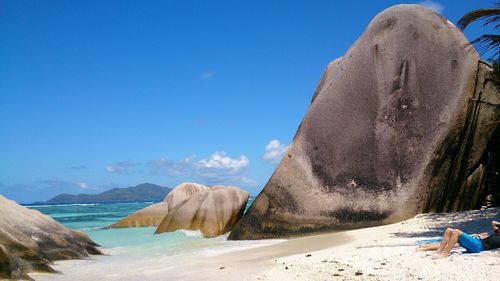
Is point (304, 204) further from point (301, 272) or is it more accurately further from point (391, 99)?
point (301, 272)

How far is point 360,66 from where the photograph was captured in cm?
1175

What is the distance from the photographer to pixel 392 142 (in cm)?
1095

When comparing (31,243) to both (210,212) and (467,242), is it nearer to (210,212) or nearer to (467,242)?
(467,242)

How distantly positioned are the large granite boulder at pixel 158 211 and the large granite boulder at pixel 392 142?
417 inches

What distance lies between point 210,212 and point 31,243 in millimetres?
8039

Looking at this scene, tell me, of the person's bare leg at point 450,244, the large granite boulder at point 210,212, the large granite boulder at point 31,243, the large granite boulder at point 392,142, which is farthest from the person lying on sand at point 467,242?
the large granite boulder at point 210,212

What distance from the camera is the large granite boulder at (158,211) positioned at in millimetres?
21281

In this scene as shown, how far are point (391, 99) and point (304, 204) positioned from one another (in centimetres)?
319

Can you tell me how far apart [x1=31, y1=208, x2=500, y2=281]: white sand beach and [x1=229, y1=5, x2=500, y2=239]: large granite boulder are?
2.42 feet

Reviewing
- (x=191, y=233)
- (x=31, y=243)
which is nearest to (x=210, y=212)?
(x=191, y=233)

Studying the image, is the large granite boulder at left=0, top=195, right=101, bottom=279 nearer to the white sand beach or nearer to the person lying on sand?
the white sand beach

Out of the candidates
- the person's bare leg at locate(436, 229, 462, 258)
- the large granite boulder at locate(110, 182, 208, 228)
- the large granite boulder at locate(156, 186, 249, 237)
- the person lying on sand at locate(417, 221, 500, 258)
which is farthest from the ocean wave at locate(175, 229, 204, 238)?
the person's bare leg at locate(436, 229, 462, 258)

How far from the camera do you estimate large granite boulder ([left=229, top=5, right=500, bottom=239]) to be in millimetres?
10672

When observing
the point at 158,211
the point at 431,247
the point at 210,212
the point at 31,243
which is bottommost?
the point at 431,247
